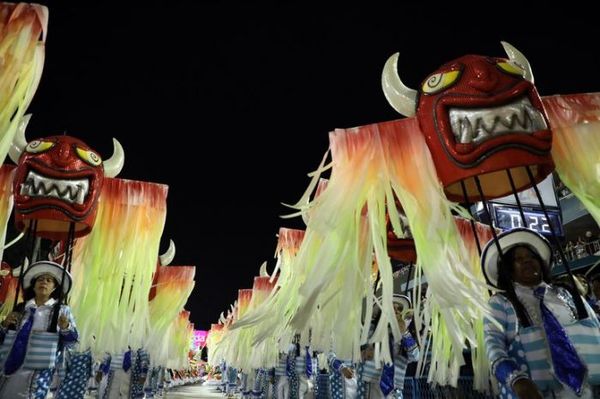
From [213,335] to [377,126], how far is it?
21.7 m

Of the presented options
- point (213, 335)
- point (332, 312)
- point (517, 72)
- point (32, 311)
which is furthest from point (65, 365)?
point (213, 335)

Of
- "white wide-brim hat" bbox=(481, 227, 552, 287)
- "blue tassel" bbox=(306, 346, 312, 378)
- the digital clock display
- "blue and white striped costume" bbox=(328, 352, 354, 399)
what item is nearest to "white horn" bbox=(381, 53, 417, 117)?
"white wide-brim hat" bbox=(481, 227, 552, 287)

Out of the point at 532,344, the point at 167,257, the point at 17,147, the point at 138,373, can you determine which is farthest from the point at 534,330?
the point at 138,373

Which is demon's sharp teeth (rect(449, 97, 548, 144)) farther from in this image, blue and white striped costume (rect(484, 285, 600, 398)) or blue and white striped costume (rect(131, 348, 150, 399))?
blue and white striped costume (rect(131, 348, 150, 399))

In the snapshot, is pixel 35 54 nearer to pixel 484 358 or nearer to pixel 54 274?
pixel 54 274

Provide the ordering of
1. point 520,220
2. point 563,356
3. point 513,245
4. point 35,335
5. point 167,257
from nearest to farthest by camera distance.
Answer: point 563,356 < point 513,245 < point 35,335 < point 520,220 < point 167,257

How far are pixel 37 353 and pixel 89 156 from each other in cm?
167

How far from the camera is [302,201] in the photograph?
105 inches

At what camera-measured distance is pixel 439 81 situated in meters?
2.68

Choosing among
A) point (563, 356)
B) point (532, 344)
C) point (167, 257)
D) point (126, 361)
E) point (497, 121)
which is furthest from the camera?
point (167, 257)

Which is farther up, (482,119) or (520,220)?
(520,220)

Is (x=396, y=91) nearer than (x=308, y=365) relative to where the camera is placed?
Yes

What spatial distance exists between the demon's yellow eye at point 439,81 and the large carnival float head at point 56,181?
290 cm

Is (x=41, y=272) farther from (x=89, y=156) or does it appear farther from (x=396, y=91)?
(x=396, y=91)
